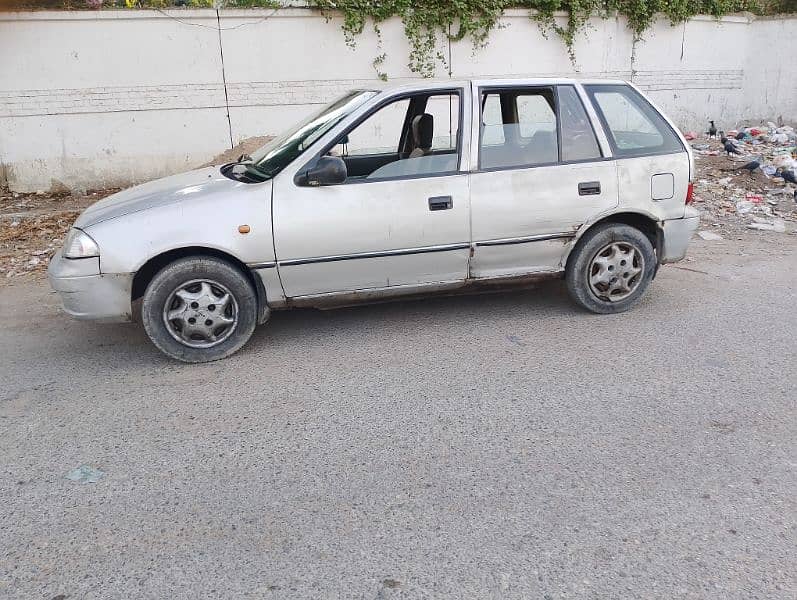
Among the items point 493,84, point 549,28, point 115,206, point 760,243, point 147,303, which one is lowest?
point 760,243

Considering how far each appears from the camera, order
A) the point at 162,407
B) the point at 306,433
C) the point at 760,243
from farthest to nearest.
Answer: the point at 760,243 < the point at 162,407 < the point at 306,433

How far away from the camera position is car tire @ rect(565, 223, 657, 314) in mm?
4953

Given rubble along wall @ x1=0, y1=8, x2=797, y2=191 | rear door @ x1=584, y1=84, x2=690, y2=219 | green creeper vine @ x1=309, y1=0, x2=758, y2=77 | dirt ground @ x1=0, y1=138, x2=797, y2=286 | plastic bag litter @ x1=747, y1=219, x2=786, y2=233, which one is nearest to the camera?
rear door @ x1=584, y1=84, x2=690, y2=219

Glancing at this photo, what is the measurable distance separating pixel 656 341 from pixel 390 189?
2.10 m

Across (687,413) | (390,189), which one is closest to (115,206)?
(390,189)

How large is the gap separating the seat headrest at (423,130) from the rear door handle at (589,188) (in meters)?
1.13

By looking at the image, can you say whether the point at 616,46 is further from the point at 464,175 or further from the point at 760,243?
the point at 464,175

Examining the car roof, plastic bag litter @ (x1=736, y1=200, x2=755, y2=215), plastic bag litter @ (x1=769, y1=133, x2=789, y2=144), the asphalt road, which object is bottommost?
the asphalt road

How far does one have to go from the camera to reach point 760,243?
727 cm

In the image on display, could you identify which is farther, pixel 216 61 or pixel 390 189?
pixel 216 61

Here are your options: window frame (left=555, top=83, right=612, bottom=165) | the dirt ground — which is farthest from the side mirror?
the dirt ground

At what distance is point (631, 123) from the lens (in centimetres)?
497

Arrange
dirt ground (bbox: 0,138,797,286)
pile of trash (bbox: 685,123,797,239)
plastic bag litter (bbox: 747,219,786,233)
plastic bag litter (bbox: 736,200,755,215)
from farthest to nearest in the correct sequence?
plastic bag litter (bbox: 736,200,755,215) → pile of trash (bbox: 685,123,797,239) → plastic bag litter (bbox: 747,219,786,233) → dirt ground (bbox: 0,138,797,286)

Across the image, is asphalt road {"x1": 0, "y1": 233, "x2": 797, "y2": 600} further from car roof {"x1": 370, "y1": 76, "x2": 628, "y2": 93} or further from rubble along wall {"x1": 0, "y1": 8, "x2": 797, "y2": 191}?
rubble along wall {"x1": 0, "y1": 8, "x2": 797, "y2": 191}
